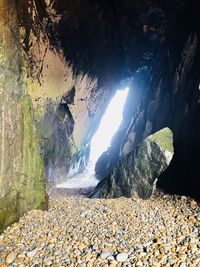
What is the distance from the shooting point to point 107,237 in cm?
477

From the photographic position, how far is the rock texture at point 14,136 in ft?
17.0

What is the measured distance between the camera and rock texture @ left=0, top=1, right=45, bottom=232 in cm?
518

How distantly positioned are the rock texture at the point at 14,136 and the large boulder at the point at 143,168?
2.86 metres

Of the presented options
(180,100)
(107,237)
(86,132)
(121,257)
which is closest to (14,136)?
(107,237)

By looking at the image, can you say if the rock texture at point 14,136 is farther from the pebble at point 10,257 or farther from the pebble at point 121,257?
the pebble at point 121,257

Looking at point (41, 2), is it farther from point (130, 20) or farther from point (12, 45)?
point (130, 20)

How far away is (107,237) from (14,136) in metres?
2.90

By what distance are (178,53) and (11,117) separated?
875 centimetres

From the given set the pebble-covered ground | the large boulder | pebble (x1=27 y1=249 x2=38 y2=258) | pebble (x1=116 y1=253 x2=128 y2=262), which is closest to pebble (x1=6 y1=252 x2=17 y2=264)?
the pebble-covered ground

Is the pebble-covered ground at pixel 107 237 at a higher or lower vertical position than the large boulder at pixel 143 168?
lower

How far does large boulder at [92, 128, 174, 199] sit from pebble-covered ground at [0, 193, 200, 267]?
1165 millimetres

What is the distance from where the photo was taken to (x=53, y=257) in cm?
413

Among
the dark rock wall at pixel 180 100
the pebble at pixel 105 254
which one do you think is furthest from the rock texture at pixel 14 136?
the dark rock wall at pixel 180 100

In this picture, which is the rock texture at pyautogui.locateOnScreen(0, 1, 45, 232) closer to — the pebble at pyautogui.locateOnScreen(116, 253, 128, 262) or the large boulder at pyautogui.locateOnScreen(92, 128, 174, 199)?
the pebble at pyautogui.locateOnScreen(116, 253, 128, 262)
